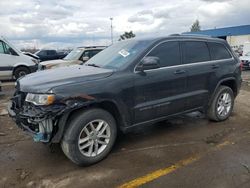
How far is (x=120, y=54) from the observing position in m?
5.01

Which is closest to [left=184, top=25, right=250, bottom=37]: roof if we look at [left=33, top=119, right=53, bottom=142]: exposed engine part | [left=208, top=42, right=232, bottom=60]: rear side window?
[left=208, top=42, right=232, bottom=60]: rear side window

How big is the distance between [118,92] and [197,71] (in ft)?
6.08

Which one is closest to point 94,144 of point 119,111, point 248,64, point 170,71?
point 119,111

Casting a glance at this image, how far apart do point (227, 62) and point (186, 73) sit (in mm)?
1383

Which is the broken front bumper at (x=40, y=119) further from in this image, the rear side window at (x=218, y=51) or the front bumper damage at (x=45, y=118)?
the rear side window at (x=218, y=51)

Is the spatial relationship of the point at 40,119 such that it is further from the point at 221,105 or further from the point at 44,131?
the point at 221,105

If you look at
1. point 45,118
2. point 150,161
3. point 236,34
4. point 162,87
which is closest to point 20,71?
point 162,87

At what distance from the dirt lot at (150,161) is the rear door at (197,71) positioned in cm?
64

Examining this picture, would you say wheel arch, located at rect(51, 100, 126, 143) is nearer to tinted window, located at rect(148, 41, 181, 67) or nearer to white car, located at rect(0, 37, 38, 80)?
tinted window, located at rect(148, 41, 181, 67)

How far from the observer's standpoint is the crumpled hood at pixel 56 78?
12.9 ft

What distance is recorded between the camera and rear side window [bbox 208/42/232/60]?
596cm

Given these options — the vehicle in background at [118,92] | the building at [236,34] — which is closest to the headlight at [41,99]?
the vehicle in background at [118,92]

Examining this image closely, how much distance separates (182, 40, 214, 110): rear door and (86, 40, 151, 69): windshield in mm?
921

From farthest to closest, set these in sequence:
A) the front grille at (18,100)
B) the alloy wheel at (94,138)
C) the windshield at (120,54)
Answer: the windshield at (120,54) < the front grille at (18,100) < the alloy wheel at (94,138)
